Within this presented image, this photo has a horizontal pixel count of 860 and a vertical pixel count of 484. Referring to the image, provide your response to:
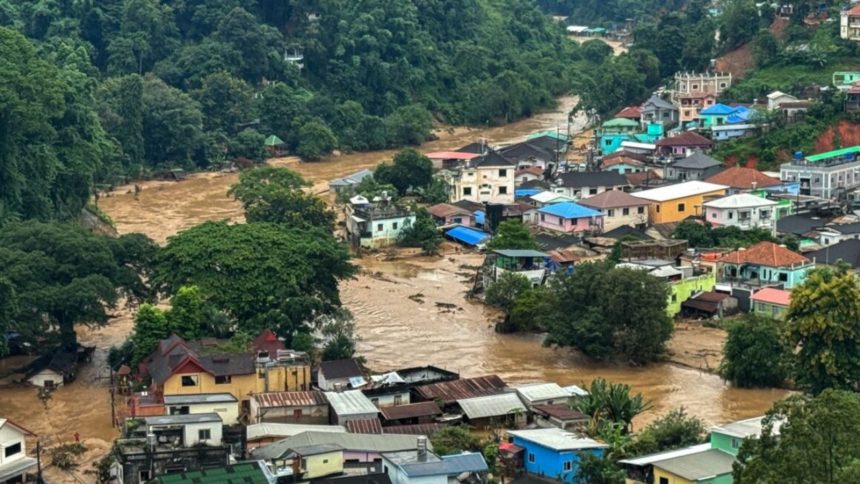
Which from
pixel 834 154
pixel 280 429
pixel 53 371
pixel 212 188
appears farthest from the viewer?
pixel 212 188

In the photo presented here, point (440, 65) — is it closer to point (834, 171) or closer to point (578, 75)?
point (578, 75)

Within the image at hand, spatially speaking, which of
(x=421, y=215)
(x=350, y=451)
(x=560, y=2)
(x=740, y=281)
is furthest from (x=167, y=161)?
(x=560, y=2)

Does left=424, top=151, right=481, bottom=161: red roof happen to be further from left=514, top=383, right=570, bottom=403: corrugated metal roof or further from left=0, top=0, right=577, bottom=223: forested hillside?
left=514, top=383, right=570, bottom=403: corrugated metal roof

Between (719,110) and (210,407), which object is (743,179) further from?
Result: (210,407)

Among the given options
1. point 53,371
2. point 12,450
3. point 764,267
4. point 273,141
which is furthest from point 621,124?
point 12,450

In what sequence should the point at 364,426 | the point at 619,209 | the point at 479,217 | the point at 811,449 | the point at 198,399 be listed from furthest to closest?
the point at 479,217, the point at 619,209, the point at 198,399, the point at 364,426, the point at 811,449
